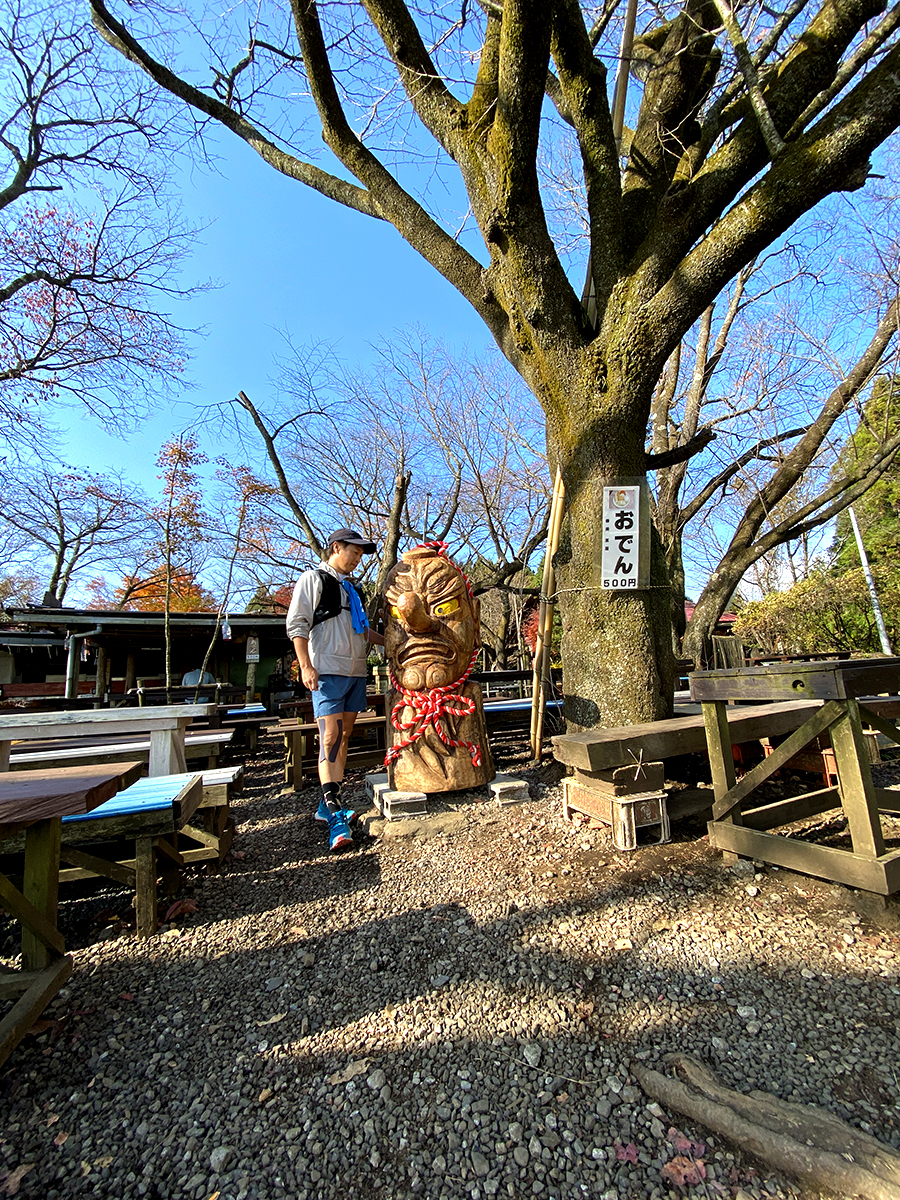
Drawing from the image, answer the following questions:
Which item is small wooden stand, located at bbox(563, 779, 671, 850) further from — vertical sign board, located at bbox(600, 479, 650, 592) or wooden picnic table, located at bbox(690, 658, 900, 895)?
vertical sign board, located at bbox(600, 479, 650, 592)

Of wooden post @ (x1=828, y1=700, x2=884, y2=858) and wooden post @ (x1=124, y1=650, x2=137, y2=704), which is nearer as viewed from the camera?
wooden post @ (x1=828, y1=700, x2=884, y2=858)

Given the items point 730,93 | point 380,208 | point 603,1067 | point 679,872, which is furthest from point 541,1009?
point 730,93

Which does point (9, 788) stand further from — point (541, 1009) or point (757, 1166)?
point (757, 1166)

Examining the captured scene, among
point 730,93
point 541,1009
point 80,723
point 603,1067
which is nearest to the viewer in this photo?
point 603,1067

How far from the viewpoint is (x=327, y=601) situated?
3.97 m

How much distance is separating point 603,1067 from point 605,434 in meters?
3.46

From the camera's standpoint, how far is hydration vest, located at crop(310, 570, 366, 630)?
3.94m

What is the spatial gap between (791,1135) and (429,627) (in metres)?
2.96

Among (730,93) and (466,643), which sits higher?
(730,93)

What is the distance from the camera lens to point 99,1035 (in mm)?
2084

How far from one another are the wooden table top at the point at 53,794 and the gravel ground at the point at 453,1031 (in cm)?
87

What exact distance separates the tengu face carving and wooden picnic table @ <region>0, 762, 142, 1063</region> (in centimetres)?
194

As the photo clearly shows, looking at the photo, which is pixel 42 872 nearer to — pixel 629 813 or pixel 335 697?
pixel 335 697

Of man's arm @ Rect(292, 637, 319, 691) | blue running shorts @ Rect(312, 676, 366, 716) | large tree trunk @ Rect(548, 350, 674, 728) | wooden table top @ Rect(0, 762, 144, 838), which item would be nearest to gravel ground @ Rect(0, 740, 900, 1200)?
wooden table top @ Rect(0, 762, 144, 838)
